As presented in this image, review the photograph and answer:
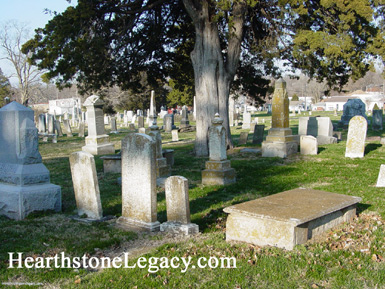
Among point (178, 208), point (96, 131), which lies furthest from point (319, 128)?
point (178, 208)

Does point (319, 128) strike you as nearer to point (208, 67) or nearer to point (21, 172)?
point (208, 67)

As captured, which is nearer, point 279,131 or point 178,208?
point 178,208

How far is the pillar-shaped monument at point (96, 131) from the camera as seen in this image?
17.8 m

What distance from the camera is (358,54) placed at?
14.4m

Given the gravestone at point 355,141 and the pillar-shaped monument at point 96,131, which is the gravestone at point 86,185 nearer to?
the gravestone at point 355,141

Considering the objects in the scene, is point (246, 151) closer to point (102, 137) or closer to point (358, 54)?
point (358, 54)

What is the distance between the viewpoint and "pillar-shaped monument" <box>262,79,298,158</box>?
14.7 metres

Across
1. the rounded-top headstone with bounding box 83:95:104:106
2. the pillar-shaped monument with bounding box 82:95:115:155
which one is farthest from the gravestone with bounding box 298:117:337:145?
the rounded-top headstone with bounding box 83:95:104:106

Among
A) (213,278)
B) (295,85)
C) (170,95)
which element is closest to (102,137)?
(213,278)

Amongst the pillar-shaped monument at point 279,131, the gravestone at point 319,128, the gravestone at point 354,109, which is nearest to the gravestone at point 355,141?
the pillar-shaped monument at point 279,131

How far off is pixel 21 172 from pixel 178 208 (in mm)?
3401

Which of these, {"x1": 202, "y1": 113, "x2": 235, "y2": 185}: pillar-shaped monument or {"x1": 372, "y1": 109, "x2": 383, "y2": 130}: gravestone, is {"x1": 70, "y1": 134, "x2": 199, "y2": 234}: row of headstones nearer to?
{"x1": 202, "y1": 113, "x2": 235, "y2": 185}: pillar-shaped monument

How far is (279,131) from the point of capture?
14953mm

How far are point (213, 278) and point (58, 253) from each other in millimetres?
2321
